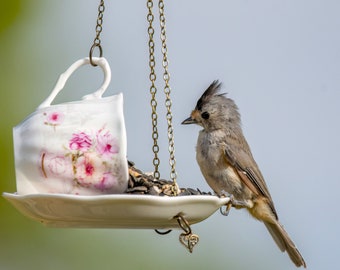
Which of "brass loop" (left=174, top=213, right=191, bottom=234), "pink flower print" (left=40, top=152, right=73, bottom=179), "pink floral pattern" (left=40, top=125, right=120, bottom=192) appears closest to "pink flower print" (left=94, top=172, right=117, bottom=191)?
"pink floral pattern" (left=40, top=125, right=120, bottom=192)

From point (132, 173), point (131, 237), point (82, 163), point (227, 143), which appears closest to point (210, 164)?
point (227, 143)

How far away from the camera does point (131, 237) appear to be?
19.2 ft

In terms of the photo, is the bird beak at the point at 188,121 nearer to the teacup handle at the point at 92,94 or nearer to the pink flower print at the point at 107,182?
the teacup handle at the point at 92,94

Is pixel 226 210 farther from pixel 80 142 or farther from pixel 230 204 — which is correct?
pixel 80 142

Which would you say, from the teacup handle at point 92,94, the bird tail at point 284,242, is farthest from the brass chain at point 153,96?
the bird tail at point 284,242

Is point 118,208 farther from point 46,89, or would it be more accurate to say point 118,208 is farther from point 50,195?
point 46,89

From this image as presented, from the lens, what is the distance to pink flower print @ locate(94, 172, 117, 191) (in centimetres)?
362

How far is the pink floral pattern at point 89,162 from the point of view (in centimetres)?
361

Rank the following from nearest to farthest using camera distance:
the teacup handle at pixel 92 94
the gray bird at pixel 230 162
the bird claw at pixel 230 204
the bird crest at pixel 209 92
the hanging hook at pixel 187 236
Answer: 1. the hanging hook at pixel 187 236
2. the teacup handle at pixel 92 94
3. the bird claw at pixel 230 204
4. the gray bird at pixel 230 162
5. the bird crest at pixel 209 92

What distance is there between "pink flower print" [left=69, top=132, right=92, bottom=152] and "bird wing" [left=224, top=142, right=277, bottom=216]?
5.66 feet

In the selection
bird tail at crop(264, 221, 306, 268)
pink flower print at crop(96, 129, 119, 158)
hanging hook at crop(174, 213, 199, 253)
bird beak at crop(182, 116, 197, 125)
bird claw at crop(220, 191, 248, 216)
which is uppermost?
bird beak at crop(182, 116, 197, 125)

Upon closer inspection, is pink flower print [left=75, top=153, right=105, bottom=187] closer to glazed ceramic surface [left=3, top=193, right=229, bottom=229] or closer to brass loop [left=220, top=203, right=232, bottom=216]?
glazed ceramic surface [left=3, top=193, right=229, bottom=229]

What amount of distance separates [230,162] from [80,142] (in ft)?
5.71

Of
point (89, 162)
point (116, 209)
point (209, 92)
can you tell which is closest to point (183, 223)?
point (116, 209)
